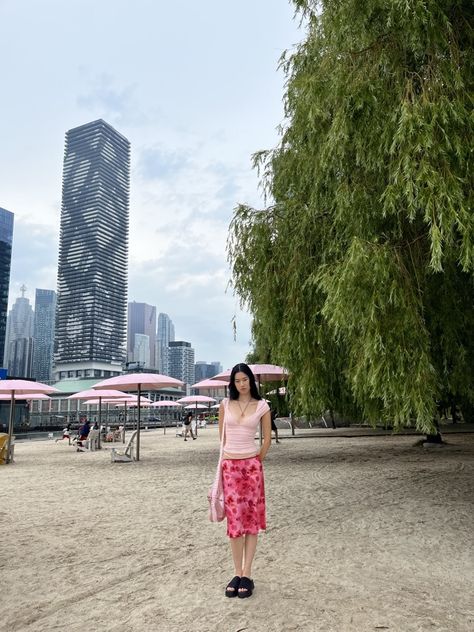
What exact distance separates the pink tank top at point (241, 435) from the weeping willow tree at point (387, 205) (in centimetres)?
173

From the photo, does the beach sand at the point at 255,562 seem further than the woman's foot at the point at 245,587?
No

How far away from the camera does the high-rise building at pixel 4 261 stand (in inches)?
4756

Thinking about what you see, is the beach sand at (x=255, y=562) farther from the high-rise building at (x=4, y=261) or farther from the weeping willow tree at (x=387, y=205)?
the high-rise building at (x=4, y=261)

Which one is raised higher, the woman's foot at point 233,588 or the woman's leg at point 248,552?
the woman's leg at point 248,552

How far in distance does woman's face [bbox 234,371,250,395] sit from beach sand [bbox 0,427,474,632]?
1.61 meters

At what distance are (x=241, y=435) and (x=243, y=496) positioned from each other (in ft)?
1.58

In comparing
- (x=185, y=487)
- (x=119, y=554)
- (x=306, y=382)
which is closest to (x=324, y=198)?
(x=306, y=382)

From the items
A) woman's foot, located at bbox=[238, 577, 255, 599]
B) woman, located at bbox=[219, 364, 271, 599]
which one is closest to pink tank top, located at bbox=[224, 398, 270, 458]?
woman, located at bbox=[219, 364, 271, 599]

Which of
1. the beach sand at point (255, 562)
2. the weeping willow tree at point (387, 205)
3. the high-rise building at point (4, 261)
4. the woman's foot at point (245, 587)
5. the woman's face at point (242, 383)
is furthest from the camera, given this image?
the high-rise building at point (4, 261)

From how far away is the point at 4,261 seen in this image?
128 m

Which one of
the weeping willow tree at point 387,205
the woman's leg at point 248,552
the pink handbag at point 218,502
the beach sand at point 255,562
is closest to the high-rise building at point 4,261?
the beach sand at point 255,562

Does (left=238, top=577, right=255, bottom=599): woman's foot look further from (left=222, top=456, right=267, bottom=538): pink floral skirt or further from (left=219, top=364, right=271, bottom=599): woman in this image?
(left=222, top=456, right=267, bottom=538): pink floral skirt

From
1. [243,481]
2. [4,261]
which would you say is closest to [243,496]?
[243,481]

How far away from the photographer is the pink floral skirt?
12.7ft
